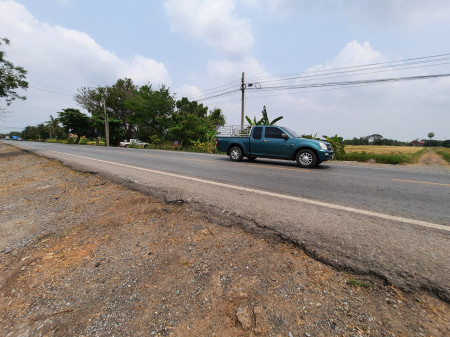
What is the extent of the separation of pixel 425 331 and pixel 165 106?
111 feet

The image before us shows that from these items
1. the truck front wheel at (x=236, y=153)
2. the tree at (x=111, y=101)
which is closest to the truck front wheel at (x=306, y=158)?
the truck front wheel at (x=236, y=153)

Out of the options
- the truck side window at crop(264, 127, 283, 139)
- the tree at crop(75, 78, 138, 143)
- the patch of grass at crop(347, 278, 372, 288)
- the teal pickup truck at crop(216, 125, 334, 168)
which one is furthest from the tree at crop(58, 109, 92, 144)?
the patch of grass at crop(347, 278, 372, 288)

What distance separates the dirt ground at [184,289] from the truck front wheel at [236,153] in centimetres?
691

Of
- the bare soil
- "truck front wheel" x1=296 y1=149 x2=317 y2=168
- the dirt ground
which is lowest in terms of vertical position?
the dirt ground

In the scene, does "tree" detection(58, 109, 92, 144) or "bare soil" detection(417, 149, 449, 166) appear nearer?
"bare soil" detection(417, 149, 449, 166)

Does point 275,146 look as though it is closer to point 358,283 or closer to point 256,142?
point 256,142

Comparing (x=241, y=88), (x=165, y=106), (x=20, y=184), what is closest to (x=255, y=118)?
(x=241, y=88)

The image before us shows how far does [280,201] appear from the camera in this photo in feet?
12.2

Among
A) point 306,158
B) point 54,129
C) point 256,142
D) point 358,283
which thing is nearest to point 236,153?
point 256,142

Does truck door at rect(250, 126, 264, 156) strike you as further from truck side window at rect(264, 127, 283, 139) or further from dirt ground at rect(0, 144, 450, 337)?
dirt ground at rect(0, 144, 450, 337)

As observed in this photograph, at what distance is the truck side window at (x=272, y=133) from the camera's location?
864 cm

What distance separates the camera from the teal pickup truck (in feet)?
26.0

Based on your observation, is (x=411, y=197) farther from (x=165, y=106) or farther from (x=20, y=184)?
(x=165, y=106)

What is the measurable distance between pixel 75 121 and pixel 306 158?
5072 cm
